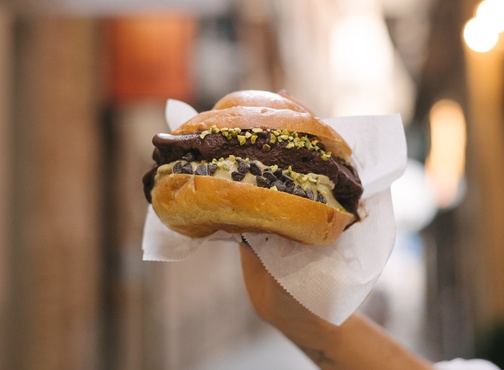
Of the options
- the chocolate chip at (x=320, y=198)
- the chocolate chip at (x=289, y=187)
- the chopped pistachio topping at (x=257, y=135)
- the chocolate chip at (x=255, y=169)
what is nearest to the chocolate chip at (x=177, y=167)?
the chopped pistachio topping at (x=257, y=135)

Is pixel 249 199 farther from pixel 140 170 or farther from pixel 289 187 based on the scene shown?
pixel 140 170

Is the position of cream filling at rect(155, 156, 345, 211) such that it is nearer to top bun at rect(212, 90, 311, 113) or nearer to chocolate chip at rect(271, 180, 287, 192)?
chocolate chip at rect(271, 180, 287, 192)

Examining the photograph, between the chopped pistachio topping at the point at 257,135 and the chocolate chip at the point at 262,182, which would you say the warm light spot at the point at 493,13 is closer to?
the chopped pistachio topping at the point at 257,135

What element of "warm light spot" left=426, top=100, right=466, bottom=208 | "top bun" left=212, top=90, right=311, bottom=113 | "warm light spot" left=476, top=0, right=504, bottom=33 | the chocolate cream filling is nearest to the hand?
the chocolate cream filling

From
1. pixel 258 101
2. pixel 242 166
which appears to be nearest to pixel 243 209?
pixel 242 166

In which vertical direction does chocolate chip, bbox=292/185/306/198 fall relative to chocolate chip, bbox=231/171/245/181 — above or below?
below
